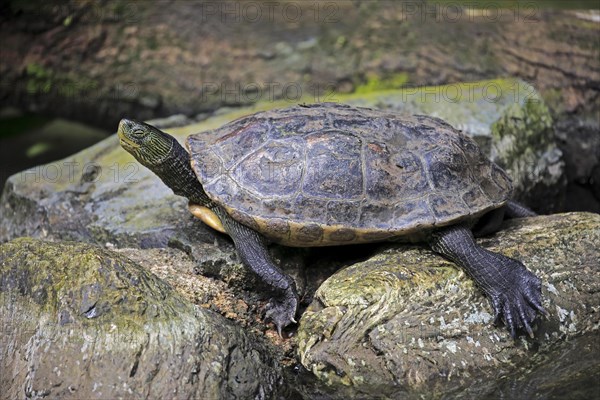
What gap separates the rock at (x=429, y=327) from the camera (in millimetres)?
4289

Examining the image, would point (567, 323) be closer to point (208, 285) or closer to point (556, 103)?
point (208, 285)

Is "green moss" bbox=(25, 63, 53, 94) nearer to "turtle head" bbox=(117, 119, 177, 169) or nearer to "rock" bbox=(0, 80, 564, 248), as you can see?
"rock" bbox=(0, 80, 564, 248)

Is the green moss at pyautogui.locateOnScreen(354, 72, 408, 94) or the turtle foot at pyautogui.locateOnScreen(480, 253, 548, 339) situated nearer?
the turtle foot at pyautogui.locateOnScreen(480, 253, 548, 339)

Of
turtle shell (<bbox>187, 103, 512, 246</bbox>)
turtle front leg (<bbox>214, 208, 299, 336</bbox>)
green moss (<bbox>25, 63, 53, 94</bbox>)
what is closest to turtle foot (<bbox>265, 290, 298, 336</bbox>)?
turtle front leg (<bbox>214, 208, 299, 336</bbox>)

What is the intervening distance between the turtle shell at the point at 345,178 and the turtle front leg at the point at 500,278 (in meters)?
0.15

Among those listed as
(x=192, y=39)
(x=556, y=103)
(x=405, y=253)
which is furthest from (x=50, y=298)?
(x=192, y=39)

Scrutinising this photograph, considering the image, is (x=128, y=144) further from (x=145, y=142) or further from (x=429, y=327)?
(x=429, y=327)

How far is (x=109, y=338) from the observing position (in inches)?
156

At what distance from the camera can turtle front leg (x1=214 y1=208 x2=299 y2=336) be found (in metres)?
4.83
